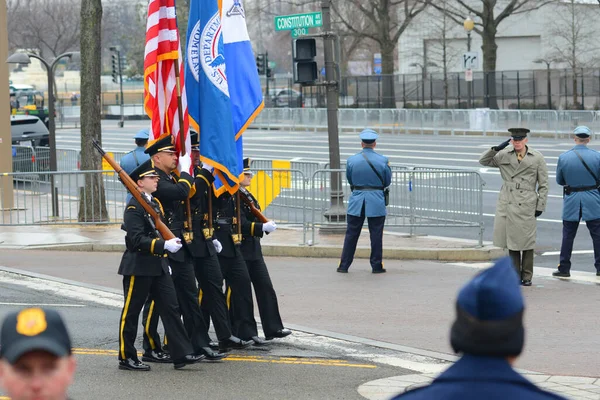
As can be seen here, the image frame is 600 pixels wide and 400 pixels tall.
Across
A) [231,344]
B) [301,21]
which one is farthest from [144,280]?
[301,21]

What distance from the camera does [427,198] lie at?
1686cm

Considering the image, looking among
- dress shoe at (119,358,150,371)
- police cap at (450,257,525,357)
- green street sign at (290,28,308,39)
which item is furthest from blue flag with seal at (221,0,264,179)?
police cap at (450,257,525,357)

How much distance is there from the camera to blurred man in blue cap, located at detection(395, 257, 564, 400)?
3.01 metres

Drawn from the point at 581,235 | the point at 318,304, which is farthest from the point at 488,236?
the point at 318,304

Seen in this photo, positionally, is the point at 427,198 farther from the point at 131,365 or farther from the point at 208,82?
the point at 131,365

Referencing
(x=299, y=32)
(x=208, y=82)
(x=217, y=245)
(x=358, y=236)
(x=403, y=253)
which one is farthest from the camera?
(x=299, y=32)

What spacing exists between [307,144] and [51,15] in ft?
146

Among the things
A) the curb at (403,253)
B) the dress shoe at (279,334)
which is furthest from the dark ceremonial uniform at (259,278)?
the curb at (403,253)

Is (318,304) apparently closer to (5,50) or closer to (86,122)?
(86,122)

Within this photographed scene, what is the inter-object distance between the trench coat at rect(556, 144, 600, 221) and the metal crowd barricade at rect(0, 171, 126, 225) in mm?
8303

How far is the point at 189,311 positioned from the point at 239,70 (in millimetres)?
2909

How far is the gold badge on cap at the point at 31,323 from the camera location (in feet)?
10.0

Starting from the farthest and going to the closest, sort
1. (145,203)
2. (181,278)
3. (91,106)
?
(91,106), (181,278), (145,203)

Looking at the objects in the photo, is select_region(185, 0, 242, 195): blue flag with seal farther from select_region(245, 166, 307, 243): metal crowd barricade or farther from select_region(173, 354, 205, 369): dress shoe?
select_region(245, 166, 307, 243): metal crowd barricade
